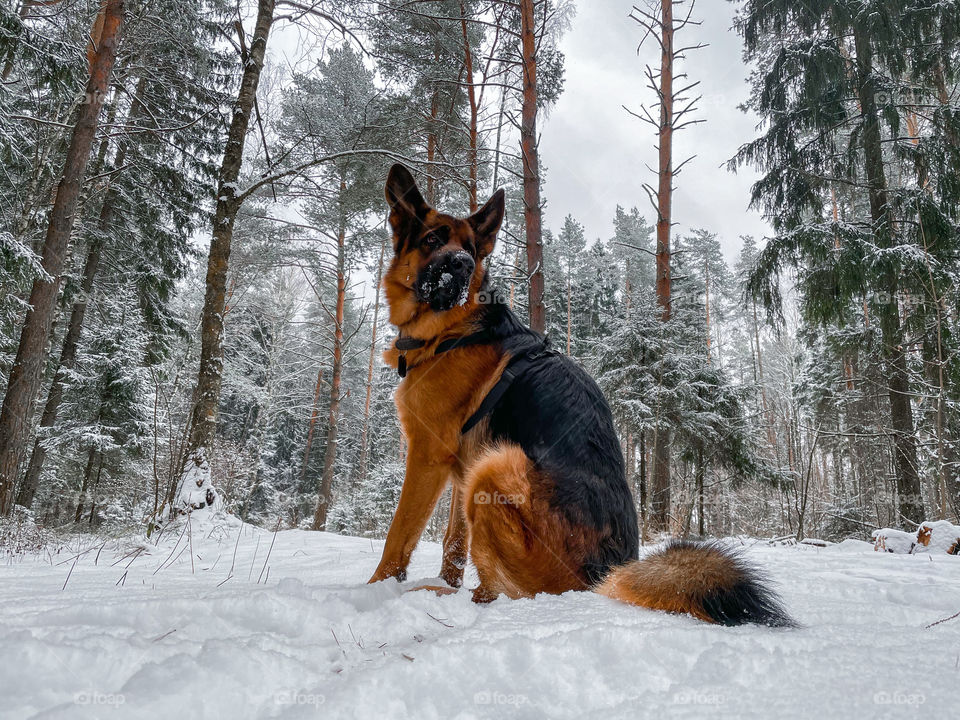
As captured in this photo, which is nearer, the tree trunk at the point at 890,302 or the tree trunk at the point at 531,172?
the tree trunk at the point at 531,172

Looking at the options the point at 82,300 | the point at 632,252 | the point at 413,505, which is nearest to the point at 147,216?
the point at 82,300

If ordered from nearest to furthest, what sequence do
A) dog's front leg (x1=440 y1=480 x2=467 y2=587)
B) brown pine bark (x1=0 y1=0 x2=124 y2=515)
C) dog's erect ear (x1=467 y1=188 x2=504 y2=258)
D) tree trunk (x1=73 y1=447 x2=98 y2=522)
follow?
1. dog's front leg (x1=440 y1=480 x2=467 y2=587)
2. dog's erect ear (x1=467 y1=188 x2=504 y2=258)
3. brown pine bark (x1=0 y1=0 x2=124 y2=515)
4. tree trunk (x1=73 y1=447 x2=98 y2=522)

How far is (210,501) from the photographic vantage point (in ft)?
18.5

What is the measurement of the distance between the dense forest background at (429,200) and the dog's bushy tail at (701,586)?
15.8 feet

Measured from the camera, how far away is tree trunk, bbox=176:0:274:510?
18.8ft

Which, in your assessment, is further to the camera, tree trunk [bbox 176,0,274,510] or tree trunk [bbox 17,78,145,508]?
tree trunk [bbox 17,78,145,508]

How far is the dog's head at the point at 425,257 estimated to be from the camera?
3033 millimetres

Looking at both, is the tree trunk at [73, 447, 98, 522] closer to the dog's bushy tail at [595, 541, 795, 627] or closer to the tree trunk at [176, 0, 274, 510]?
the tree trunk at [176, 0, 274, 510]
